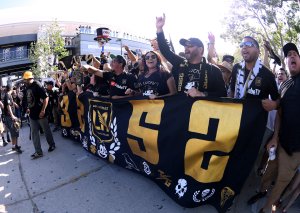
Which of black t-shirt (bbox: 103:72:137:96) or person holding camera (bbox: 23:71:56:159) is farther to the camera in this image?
person holding camera (bbox: 23:71:56:159)

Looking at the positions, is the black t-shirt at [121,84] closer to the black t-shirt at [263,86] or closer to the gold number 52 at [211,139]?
the gold number 52 at [211,139]

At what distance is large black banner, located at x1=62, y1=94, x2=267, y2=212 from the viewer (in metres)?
3.15

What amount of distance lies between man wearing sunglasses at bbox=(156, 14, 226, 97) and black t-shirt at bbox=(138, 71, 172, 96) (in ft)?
1.41

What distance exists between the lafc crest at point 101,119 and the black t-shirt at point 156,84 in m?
0.90

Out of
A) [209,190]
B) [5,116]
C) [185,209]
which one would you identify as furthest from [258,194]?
[5,116]

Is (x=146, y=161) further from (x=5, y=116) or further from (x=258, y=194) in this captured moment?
(x=5, y=116)

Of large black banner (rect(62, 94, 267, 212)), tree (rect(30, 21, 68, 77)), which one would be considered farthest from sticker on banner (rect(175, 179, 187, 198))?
tree (rect(30, 21, 68, 77))

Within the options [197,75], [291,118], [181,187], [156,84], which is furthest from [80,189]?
[291,118]

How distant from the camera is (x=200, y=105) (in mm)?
3488

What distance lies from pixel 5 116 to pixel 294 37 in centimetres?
1941

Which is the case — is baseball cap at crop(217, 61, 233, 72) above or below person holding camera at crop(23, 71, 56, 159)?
above

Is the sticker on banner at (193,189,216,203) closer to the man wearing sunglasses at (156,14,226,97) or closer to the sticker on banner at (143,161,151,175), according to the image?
the sticker on banner at (143,161,151,175)

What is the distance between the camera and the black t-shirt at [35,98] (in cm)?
650

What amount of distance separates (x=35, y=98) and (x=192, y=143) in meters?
4.45
